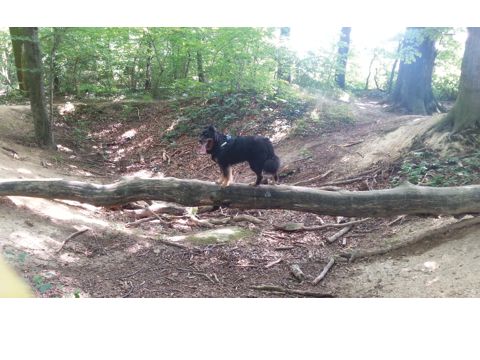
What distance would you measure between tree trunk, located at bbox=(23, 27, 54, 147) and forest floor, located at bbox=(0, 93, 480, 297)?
664 mm

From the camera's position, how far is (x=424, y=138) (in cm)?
713

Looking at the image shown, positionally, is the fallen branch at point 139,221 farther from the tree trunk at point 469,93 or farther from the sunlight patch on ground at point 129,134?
the sunlight patch on ground at point 129,134

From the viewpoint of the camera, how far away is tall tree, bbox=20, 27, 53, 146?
869 centimetres

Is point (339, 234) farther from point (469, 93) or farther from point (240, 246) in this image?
point (469, 93)

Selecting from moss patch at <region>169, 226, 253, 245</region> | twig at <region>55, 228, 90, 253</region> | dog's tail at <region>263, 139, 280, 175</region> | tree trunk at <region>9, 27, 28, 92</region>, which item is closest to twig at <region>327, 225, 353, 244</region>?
moss patch at <region>169, 226, 253, 245</region>

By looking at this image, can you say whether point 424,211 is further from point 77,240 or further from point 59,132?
point 59,132

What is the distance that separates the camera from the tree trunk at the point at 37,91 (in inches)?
342

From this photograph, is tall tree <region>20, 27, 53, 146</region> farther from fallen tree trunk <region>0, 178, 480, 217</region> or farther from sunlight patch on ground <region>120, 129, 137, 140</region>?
fallen tree trunk <region>0, 178, 480, 217</region>

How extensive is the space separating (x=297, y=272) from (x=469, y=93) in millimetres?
4623

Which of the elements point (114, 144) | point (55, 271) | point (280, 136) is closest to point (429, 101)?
point (280, 136)

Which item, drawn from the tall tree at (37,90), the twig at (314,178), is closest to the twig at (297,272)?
the twig at (314,178)

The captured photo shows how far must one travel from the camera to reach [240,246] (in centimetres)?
502

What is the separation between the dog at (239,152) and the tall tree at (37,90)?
6141 millimetres

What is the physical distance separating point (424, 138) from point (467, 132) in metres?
0.71
